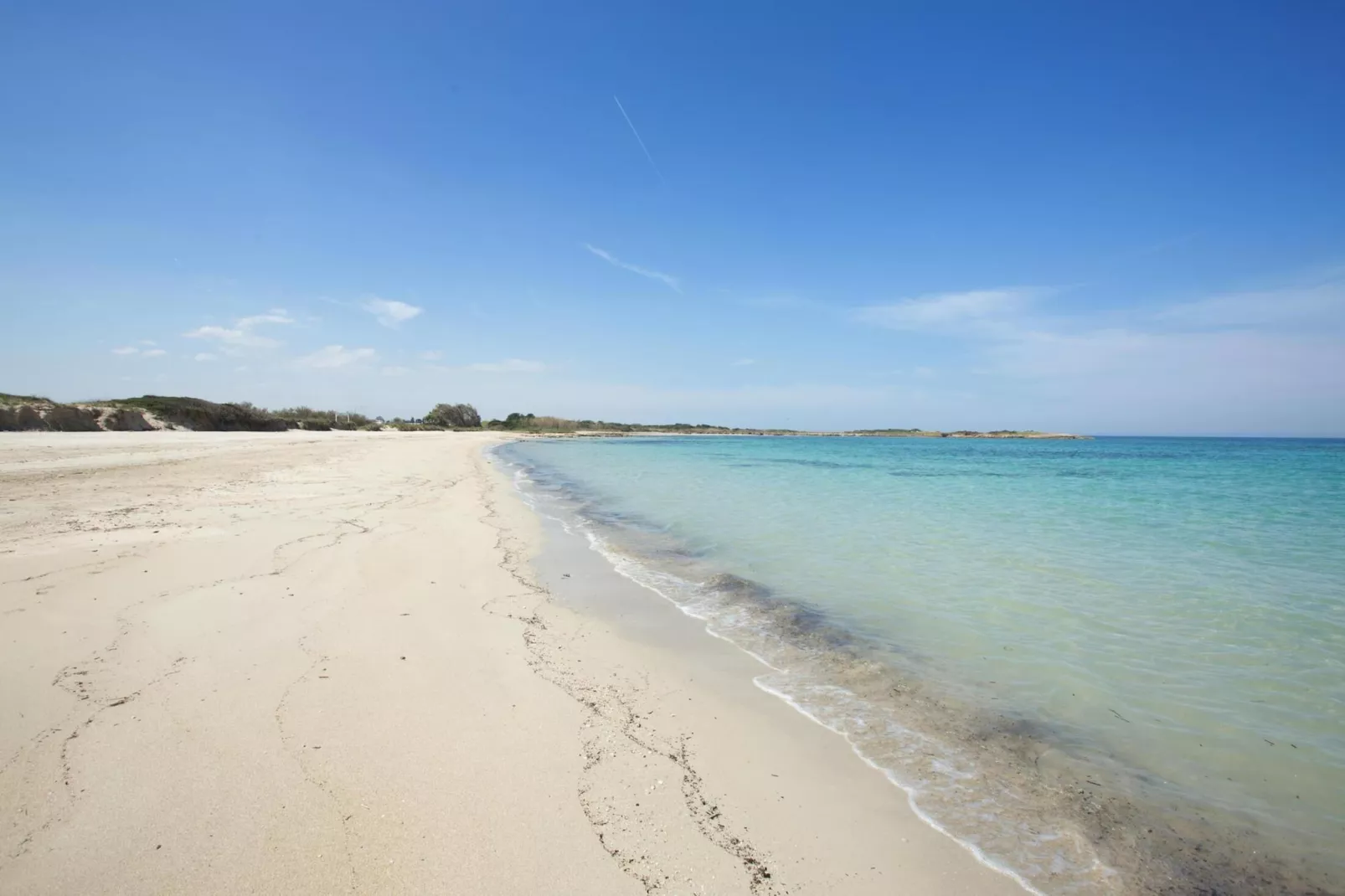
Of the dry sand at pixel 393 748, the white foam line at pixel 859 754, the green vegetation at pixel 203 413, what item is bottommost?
the white foam line at pixel 859 754

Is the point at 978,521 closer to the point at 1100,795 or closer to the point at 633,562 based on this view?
the point at 633,562

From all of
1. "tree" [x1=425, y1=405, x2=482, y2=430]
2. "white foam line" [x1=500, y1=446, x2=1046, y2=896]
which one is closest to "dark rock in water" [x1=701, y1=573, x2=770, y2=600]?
"white foam line" [x1=500, y1=446, x2=1046, y2=896]

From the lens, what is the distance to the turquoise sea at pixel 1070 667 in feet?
7.48

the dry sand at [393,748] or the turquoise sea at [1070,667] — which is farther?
the turquoise sea at [1070,667]

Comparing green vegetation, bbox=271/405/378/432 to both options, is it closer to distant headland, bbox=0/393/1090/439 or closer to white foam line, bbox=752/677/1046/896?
distant headland, bbox=0/393/1090/439

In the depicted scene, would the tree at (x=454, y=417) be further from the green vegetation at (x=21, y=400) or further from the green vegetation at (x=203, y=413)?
the green vegetation at (x=21, y=400)

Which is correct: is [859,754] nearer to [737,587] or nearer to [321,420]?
[737,587]

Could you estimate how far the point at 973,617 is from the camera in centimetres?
484

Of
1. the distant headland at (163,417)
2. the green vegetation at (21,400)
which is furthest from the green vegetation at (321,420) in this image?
the green vegetation at (21,400)

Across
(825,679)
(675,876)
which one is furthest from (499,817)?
(825,679)

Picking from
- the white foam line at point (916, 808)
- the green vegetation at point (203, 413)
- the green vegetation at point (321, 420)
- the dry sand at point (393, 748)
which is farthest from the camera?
the green vegetation at point (321, 420)

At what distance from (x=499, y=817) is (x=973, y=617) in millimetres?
4341

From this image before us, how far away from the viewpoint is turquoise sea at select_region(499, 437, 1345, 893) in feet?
7.48

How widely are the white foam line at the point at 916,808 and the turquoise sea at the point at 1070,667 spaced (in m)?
0.02
